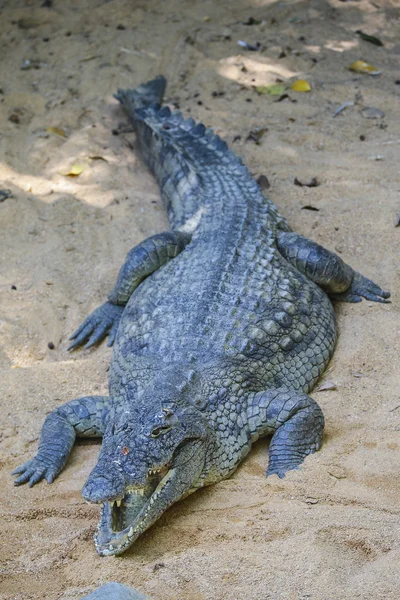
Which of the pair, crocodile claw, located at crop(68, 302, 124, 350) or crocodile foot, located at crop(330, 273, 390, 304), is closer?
crocodile foot, located at crop(330, 273, 390, 304)

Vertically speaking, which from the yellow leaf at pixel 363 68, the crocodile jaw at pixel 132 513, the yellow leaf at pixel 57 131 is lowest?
the yellow leaf at pixel 57 131

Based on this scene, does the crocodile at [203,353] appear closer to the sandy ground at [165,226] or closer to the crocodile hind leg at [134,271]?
the crocodile hind leg at [134,271]

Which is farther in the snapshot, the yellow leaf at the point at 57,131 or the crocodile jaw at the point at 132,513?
the yellow leaf at the point at 57,131

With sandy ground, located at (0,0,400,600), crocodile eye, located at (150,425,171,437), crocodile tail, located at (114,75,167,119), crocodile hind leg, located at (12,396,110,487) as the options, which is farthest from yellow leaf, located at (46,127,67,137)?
crocodile eye, located at (150,425,171,437)

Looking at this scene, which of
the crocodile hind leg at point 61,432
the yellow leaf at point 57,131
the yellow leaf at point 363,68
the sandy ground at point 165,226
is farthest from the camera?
the yellow leaf at point 363,68

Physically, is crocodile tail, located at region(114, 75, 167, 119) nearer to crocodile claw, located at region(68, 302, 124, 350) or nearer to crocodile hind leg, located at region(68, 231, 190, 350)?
crocodile hind leg, located at region(68, 231, 190, 350)

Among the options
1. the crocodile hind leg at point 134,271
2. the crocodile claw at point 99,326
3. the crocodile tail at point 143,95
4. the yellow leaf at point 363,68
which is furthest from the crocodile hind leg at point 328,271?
the yellow leaf at point 363,68

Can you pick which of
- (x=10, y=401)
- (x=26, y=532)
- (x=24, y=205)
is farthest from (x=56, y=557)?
(x=24, y=205)

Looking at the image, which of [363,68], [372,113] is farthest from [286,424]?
[363,68]
